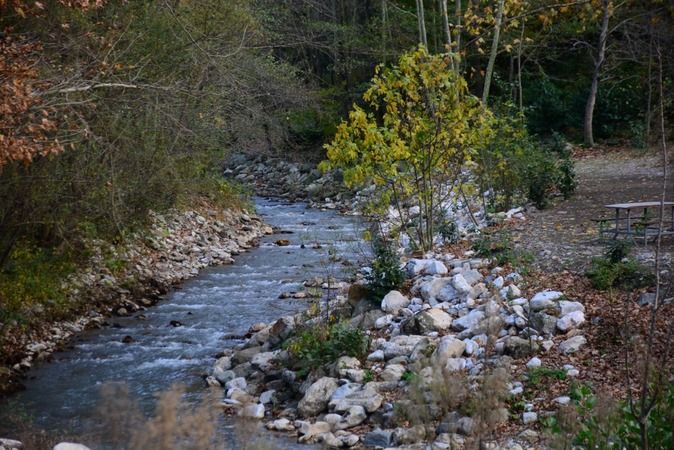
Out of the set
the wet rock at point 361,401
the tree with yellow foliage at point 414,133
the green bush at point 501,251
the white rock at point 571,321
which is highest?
the tree with yellow foliage at point 414,133

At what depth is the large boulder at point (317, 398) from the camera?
7707 millimetres

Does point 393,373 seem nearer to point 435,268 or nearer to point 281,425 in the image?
point 281,425

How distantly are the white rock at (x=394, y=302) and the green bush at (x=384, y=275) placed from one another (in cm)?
24

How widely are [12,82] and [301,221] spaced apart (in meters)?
13.5

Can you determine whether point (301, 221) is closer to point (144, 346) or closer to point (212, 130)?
point (212, 130)

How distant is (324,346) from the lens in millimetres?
8641

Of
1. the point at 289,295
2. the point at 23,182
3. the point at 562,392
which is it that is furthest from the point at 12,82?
the point at 289,295

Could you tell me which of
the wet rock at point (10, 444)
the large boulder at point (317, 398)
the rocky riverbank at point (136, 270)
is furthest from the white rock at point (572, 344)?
the rocky riverbank at point (136, 270)

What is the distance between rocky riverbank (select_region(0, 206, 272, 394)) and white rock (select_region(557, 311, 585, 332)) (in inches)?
222

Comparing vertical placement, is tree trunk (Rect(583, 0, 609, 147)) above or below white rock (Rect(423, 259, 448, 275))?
above

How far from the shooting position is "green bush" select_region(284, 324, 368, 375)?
27.8ft

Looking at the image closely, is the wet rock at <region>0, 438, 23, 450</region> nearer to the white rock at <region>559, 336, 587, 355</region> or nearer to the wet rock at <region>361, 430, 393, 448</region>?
the wet rock at <region>361, 430, 393, 448</region>

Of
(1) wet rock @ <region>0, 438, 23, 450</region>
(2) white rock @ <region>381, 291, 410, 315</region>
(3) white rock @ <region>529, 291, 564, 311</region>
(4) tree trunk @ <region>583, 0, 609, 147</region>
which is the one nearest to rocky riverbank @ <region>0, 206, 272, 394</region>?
A: (1) wet rock @ <region>0, 438, 23, 450</region>

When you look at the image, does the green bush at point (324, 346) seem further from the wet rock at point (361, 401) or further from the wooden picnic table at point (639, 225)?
the wooden picnic table at point (639, 225)
